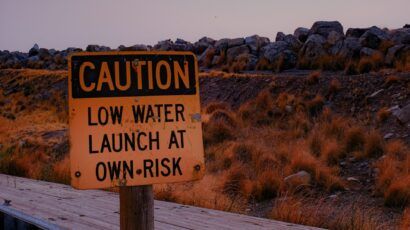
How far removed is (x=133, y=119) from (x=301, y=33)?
892 inches

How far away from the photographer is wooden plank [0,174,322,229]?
449cm

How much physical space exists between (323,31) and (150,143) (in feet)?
66.2

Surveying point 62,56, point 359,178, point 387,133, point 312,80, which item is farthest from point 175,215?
point 62,56

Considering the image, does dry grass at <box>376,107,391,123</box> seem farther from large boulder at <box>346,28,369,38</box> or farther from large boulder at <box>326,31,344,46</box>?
large boulder at <box>346,28,369,38</box>

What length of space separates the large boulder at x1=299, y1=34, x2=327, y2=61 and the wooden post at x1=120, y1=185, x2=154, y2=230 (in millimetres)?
17438

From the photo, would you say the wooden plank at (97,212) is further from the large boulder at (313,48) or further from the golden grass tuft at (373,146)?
the large boulder at (313,48)

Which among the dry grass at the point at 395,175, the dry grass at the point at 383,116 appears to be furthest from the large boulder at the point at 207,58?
the dry grass at the point at 395,175

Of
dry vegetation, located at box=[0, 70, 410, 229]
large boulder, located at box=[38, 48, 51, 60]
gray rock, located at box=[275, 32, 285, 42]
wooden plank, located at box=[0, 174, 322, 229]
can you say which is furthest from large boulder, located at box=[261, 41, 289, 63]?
large boulder, located at box=[38, 48, 51, 60]

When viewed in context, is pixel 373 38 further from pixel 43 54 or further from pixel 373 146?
pixel 43 54

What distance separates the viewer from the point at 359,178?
9398 millimetres

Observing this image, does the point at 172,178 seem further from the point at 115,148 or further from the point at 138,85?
the point at 138,85

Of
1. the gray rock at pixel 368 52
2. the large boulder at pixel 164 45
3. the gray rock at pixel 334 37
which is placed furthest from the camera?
the large boulder at pixel 164 45

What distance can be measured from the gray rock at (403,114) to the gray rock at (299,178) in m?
3.77

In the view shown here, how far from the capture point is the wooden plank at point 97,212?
4492 mm
